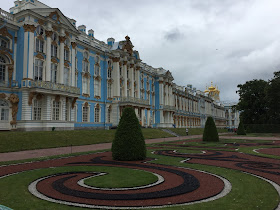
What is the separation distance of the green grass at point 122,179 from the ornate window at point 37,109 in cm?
2152

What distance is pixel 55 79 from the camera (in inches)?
1268

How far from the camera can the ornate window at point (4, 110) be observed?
89.1 ft

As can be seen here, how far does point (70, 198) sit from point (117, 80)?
3808 cm

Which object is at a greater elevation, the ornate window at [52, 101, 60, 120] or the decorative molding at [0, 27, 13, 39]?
the decorative molding at [0, 27, 13, 39]

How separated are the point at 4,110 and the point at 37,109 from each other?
11.6 feet

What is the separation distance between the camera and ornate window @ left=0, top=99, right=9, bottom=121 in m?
27.2

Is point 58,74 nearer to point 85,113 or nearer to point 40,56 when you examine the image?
point 40,56

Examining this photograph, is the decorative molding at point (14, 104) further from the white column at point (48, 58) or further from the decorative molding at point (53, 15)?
the decorative molding at point (53, 15)

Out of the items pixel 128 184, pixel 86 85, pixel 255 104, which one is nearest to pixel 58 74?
pixel 86 85

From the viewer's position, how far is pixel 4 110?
27.5m

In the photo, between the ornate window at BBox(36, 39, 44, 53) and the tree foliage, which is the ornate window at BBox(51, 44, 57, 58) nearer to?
the ornate window at BBox(36, 39, 44, 53)

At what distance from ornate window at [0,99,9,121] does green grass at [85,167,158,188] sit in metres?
22.2

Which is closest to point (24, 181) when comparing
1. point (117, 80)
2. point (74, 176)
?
point (74, 176)

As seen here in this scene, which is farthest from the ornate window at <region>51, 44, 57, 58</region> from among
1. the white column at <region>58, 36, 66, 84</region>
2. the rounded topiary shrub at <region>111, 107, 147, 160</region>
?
the rounded topiary shrub at <region>111, 107, 147, 160</region>
